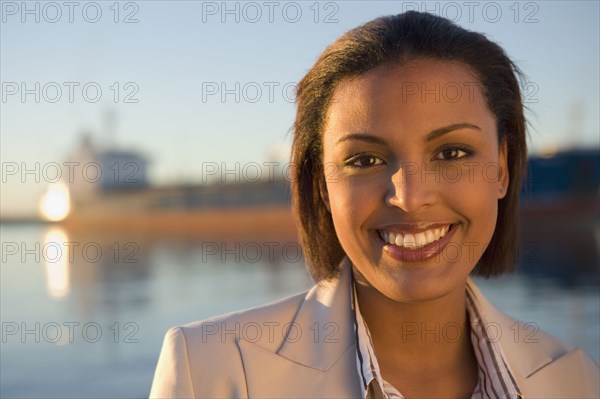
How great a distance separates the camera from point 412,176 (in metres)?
1.37

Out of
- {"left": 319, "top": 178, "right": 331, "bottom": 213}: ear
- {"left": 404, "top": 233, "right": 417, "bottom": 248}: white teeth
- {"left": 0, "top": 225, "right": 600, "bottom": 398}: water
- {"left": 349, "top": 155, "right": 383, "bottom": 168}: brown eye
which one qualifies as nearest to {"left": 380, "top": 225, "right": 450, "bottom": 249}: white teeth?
{"left": 404, "top": 233, "right": 417, "bottom": 248}: white teeth

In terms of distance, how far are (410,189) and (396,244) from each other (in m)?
0.11

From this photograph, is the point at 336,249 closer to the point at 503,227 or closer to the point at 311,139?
the point at 311,139

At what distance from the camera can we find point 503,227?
1780 millimetres

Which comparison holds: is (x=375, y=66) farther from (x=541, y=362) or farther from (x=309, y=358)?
(x=541, y=362)

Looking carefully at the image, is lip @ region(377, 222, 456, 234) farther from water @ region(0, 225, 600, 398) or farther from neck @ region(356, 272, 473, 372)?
water @ region(0, 225, 600, 398)

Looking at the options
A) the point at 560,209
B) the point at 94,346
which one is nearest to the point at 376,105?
the point at 94,346

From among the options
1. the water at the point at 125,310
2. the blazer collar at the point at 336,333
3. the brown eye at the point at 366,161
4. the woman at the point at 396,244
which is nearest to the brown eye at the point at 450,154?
the woman at the point at 396,244

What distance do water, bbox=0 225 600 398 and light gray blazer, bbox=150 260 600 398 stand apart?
156 cm

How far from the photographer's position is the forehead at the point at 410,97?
138 cm

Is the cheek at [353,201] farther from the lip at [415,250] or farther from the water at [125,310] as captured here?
the water at [125,310]

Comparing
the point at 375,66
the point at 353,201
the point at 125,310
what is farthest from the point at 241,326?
the point at 125,310

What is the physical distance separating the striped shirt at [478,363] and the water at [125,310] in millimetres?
1554

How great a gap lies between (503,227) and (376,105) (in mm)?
544
